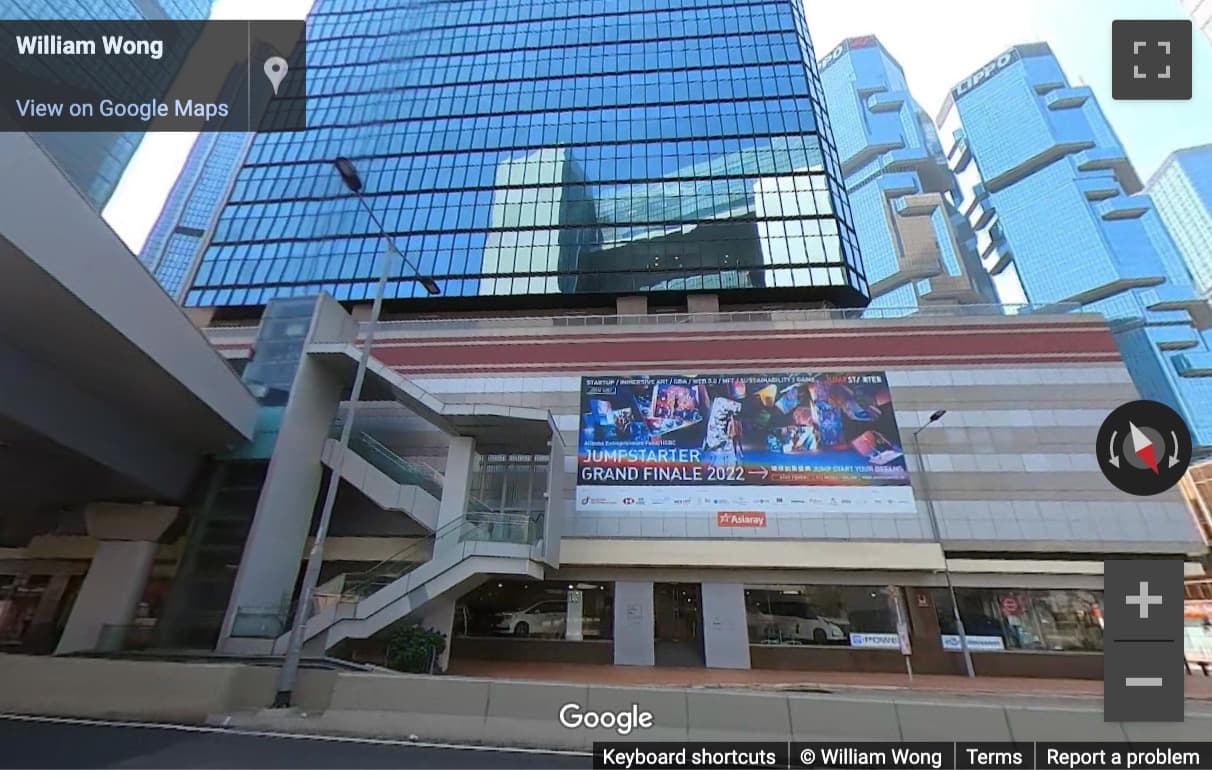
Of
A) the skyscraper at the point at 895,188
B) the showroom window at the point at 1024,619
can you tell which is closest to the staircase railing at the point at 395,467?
the showroom window at the point at 1024,619

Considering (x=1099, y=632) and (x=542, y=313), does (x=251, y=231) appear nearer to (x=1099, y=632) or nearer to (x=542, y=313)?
(x=542, y=313)

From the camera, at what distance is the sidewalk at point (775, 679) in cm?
1388

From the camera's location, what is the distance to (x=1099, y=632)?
1883cm

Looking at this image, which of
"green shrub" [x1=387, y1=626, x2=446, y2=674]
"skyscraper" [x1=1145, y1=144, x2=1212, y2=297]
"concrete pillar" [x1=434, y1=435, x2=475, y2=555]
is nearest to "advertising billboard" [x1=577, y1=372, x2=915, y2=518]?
"concrete pillar" [x1=434, y1=435, x2=475, y2=555]

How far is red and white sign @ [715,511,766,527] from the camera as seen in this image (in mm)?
20469

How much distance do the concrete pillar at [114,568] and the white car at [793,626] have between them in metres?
20.5

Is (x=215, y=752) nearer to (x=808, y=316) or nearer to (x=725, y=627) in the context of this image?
(x=725, y=627)

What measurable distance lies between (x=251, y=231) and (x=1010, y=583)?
52288mm

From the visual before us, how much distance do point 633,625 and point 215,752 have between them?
13.5 meters

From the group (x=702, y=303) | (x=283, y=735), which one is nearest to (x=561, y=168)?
(x=702, y=303)

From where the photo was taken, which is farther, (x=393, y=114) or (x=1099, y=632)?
(x=393, y=114)

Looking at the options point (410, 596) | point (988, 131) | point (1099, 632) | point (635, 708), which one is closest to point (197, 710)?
point (410, 596)

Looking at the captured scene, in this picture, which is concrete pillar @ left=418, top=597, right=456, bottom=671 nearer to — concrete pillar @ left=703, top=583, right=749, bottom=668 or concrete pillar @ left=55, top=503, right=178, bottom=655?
concrete pillar @ left=703, top=583, right=749, bottom=668

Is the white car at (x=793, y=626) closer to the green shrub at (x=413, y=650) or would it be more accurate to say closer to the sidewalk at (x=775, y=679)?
the sidewalk at (x=775, y=679)
